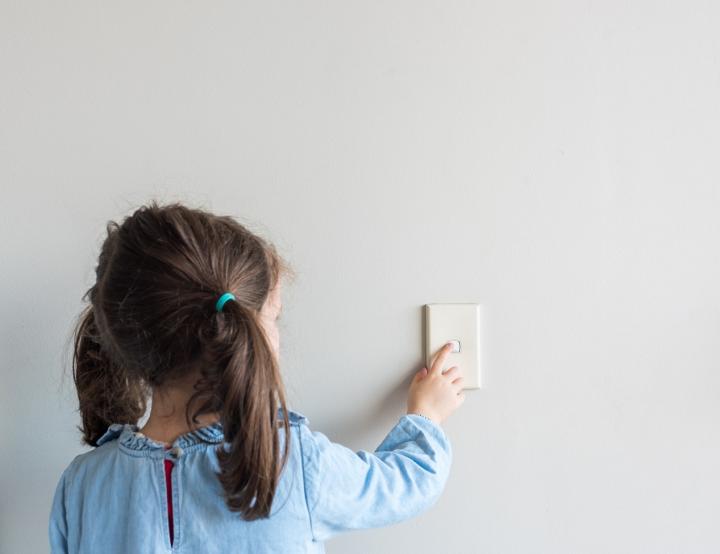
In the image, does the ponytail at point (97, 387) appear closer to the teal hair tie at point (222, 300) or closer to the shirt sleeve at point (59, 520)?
the shirt sleeve at point (59, 520)

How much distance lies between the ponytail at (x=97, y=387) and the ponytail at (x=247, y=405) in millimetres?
184

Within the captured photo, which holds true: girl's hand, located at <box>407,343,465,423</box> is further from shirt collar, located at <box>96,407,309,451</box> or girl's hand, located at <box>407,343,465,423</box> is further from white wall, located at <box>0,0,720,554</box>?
shirt collar, located at <box>96,407,309,451</box>

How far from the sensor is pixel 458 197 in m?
0.78

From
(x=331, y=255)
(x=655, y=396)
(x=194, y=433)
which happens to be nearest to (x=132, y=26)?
(x=331, y=255)

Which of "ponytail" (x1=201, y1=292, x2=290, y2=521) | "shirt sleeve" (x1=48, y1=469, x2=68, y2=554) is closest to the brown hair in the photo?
"ponytail" (x1=201, y1=292, x2=290, y2=521)

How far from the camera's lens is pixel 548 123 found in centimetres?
77

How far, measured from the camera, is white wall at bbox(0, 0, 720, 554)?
30.3 inches

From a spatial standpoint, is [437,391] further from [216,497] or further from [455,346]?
[216,497]

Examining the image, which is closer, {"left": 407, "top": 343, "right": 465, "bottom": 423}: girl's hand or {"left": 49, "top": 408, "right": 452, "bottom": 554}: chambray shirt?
{"left": 49, "top": 408, "right": 452, "bottom": 554}: chambray shirt

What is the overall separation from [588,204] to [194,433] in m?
0.48

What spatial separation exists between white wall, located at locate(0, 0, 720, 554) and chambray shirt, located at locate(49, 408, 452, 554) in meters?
0.14

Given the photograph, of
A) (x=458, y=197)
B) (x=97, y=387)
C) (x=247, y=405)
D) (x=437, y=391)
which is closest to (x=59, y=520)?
(x=97, y=387)

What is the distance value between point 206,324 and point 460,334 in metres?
0.31

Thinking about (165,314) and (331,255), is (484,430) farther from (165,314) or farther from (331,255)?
(165,314)
